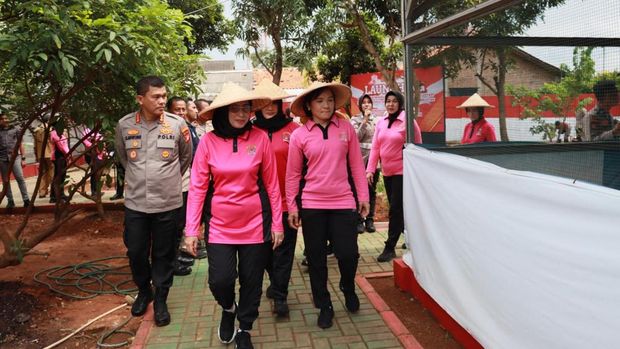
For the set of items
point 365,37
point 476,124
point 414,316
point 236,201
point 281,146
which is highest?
point 365,37

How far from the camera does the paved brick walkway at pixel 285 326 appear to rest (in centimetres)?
352

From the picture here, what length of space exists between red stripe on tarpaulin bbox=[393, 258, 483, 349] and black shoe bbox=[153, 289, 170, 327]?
6.64 feet

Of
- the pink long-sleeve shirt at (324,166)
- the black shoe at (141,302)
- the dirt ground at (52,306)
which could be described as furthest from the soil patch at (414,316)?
the dirt ground at (52,306)

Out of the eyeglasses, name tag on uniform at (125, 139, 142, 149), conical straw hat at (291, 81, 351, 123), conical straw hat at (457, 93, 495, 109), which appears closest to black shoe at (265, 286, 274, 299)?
conical straw hat at (291, 81, 351, 123)

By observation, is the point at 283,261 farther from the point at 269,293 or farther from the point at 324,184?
the point at 324,184

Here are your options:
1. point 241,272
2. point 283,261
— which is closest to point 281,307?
point 283,261

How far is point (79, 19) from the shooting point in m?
3.64

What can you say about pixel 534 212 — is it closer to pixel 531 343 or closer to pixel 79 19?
pixel 531 343

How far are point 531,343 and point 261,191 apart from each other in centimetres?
183

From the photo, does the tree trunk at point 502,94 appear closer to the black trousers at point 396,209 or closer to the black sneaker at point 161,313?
the black trousers at point 396,209

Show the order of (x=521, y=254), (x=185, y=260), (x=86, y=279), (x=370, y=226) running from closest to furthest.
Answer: (x=521, y=254) < (x=86, y=279) < (x=185, y=260) < (x=370, y=226)

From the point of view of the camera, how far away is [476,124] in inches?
154

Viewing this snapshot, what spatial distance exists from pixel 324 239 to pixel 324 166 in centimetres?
56

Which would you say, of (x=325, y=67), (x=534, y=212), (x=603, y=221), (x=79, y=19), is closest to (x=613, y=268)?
(x=603, y=221)
